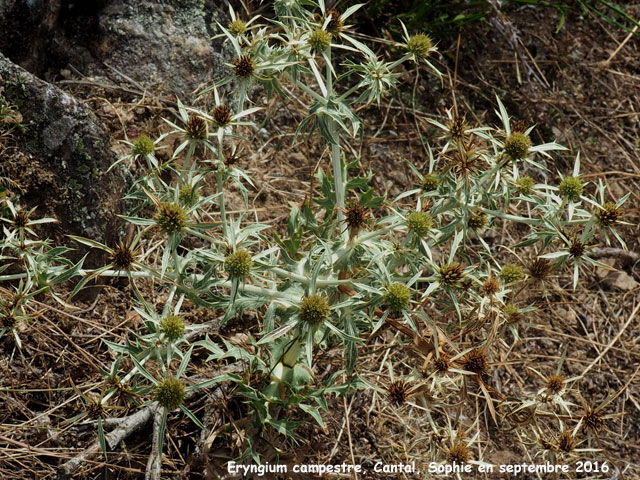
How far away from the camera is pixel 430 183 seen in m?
2.79

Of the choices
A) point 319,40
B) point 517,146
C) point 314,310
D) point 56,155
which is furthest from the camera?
point 56,155

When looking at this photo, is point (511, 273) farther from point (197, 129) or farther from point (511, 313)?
point (197, 129)

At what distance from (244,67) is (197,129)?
325mm

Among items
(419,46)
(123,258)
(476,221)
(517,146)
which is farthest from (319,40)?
(123,258)

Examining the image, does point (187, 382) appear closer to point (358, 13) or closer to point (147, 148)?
point (147, 148)

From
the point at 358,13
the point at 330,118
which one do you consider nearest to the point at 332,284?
the point at 330,118

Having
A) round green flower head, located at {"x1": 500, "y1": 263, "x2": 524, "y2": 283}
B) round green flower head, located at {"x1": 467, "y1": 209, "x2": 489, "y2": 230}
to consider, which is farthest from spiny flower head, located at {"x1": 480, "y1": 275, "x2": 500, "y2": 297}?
round green flower head, located at {"x1": 467, "y1": 209, "x2": 489, "y2": 230}

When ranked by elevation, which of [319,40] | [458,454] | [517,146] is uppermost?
[319,40]

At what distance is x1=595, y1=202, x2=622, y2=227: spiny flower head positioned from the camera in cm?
254

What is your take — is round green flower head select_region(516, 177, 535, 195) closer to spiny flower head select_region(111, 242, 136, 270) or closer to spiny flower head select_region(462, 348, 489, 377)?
spiny flower head select_region(462, 348, 489, 377)

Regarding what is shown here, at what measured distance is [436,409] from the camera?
10.5 feet

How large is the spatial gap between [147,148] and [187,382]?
111 centimetres

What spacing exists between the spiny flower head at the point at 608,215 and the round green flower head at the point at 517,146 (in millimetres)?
430

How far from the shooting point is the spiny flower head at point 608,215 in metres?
2.54
